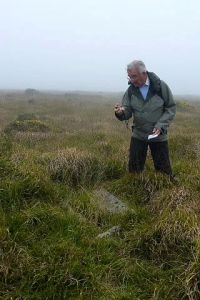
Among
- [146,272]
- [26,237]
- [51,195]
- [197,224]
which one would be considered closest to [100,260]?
[146,272]

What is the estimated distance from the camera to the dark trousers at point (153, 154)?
831cm

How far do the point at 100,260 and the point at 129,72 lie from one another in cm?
330

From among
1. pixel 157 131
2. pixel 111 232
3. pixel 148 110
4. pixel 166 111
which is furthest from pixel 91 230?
pixel 166 111

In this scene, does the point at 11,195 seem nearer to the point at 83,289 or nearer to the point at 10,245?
the point at 10,245

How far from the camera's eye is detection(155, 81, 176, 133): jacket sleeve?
25.9 ft

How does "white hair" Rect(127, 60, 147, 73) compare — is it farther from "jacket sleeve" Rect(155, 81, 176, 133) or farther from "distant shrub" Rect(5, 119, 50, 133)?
"distant shrub" Rect(5, 119, 50, 133)

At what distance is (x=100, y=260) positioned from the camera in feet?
19.8

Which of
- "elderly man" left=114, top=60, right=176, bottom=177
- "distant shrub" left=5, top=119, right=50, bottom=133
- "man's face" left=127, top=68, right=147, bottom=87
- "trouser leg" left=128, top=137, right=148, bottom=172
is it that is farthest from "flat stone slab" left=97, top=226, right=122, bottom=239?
"distant shrub" left=5, top=119, right=50, bottom=133

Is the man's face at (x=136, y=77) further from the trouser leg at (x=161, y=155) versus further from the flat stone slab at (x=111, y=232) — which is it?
the flat stone slab at (x=111, y=232)

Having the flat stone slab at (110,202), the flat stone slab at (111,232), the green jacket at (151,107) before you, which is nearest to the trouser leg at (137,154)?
the green jacket at (151,107)

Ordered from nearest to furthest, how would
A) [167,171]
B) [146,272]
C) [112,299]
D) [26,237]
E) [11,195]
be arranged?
[112,299] → [146,272] → [26,237] → [11,195] → [167,171]

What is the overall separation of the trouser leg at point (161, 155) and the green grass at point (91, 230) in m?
0.25

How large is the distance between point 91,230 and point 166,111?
2.56 meters

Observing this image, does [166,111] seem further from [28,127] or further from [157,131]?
[28,127]
